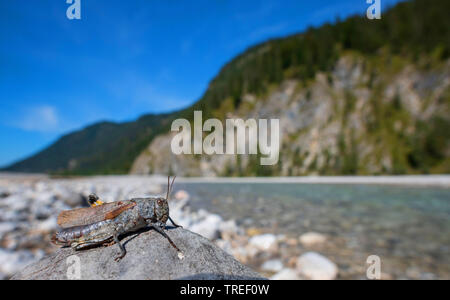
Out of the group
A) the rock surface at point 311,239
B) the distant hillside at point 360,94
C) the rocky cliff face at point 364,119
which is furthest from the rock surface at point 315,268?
the rocky cliff face at point 364,119

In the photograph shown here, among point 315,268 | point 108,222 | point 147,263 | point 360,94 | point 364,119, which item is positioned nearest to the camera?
point 147,263

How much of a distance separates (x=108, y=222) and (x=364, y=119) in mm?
48717

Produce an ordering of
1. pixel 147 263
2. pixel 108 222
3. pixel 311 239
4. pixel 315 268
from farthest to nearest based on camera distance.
Result: pixel 311 239 → pixel 315 268 → pixel 108 222 → pixel 147 263

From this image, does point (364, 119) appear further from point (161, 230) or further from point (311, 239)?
point (161, 230)

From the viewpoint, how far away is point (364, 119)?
42531mm

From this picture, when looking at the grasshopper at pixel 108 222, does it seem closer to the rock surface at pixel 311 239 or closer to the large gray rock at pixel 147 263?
the large gray rock at pixel 147 263

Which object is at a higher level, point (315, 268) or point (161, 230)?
point (161, 230)

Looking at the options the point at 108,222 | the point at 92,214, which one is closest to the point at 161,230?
the point at 108,222

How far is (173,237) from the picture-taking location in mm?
1916
